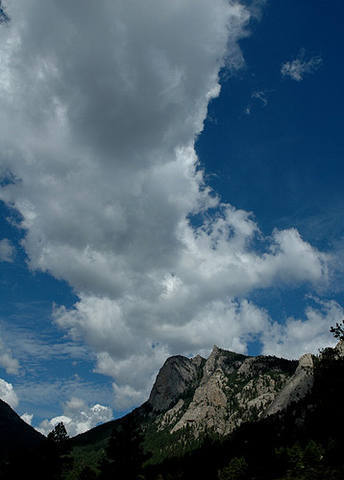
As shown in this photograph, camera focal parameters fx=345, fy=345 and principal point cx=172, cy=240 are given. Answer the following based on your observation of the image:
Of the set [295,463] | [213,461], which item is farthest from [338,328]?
[213,461]

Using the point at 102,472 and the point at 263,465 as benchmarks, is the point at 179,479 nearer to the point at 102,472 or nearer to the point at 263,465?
the point at 263,465

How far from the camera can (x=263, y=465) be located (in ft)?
297

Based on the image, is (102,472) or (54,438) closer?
(102,472)

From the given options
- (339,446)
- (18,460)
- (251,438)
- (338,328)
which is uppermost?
(338,328)

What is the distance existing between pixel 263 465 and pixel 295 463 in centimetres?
1074

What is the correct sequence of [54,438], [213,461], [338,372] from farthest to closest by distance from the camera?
[213,461] → [338,372] → [54,438]

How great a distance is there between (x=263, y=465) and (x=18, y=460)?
249ft

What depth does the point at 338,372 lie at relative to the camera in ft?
205

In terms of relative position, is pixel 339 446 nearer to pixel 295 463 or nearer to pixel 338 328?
pixel 295 463

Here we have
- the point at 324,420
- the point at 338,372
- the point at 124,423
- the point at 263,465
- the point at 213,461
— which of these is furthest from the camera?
the point at 213,461

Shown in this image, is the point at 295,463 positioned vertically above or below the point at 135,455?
below

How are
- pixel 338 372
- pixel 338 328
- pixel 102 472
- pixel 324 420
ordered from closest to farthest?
pixel 102 472
pixel 338 328
pixel 338 372
pixel 324 420

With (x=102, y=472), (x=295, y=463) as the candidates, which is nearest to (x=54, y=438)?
(x=102, y=472)

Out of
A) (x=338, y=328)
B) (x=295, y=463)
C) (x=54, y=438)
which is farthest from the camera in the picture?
(x=295, y=463)
